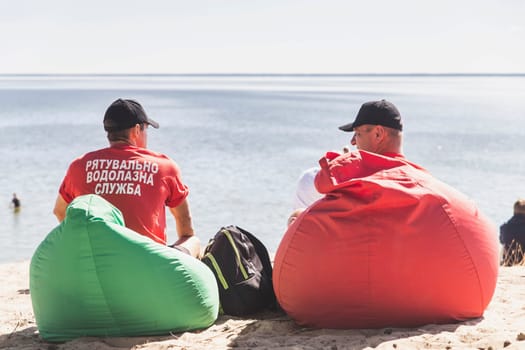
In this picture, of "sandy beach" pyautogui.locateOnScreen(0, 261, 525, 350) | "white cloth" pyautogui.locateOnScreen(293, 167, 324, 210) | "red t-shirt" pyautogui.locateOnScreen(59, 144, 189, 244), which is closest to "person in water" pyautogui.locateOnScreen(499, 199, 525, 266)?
"white cloth" pyautogui.locateOnScreen(293, 167, 324, 210)

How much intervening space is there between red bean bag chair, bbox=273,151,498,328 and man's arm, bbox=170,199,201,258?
31.6 inches

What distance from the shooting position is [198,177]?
27.0 meters

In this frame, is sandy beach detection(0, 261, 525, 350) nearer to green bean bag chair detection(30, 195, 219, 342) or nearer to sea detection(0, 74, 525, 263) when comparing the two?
green bean bag chair detection(30, 195, 219, 342)

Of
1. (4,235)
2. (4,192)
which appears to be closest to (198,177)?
(4,192)

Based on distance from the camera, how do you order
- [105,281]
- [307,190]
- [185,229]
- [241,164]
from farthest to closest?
1. [241,164]
2. [307,190]
3. [185,229]
4. [105,281]

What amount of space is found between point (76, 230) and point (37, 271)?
40 cm

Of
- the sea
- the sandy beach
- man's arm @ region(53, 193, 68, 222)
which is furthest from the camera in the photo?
the sea

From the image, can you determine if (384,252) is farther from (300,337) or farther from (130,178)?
(130,178)

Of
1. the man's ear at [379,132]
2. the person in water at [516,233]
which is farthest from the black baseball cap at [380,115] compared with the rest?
the person in water at [516,233]

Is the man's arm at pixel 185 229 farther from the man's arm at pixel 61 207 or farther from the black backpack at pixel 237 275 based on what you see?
the man's arm at pixel 61 207

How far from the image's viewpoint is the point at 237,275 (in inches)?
186

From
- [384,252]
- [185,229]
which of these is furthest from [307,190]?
[384,252]

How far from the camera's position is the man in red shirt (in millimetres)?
4520

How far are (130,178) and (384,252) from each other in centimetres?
169
